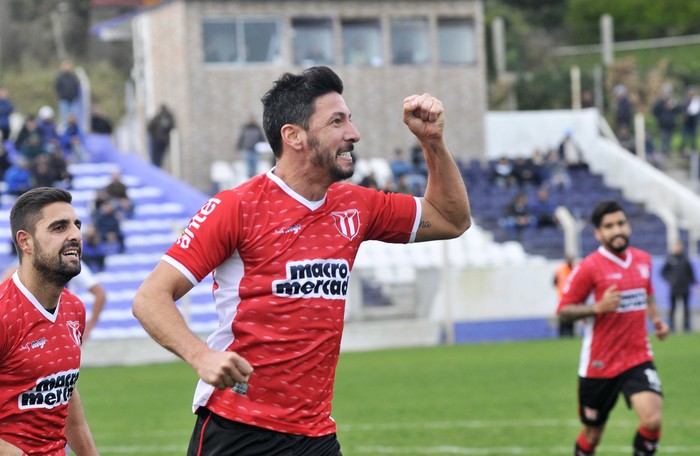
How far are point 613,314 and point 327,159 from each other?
4988 mm

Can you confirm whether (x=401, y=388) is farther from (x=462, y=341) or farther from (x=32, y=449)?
(x=32, y=449)

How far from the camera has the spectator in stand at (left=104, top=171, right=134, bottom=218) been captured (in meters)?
26.8

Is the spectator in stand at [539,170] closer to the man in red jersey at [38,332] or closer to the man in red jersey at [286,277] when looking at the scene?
the man in red jersey at [38,332]

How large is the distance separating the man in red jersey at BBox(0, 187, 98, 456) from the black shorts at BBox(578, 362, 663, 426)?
191 inches

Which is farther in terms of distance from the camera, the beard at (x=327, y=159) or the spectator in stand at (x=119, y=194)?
the spectator in stand at (x=119, y=194)

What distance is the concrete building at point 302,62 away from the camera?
33.3m

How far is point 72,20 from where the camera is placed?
65188 millimetres

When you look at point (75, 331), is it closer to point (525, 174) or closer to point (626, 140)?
point (525, 174)

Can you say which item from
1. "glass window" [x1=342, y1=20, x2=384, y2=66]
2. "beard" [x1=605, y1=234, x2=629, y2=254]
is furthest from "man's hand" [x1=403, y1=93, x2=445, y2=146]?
"glass window" [x1=342, y1=20, x2=384, y2=66]

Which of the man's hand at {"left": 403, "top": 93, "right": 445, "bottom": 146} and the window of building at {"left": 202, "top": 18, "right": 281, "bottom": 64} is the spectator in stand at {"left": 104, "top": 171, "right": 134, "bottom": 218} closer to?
the window of building at {"left": 202, "top": 18, "right": 281, "bottom": 64}

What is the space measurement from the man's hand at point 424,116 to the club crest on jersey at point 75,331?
187 centimetres

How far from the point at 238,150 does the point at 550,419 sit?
20.0m

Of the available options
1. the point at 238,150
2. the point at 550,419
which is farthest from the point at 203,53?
the point at 550,419

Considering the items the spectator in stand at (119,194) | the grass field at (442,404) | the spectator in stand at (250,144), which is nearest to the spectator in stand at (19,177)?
the spectator in stand at (119,194)
